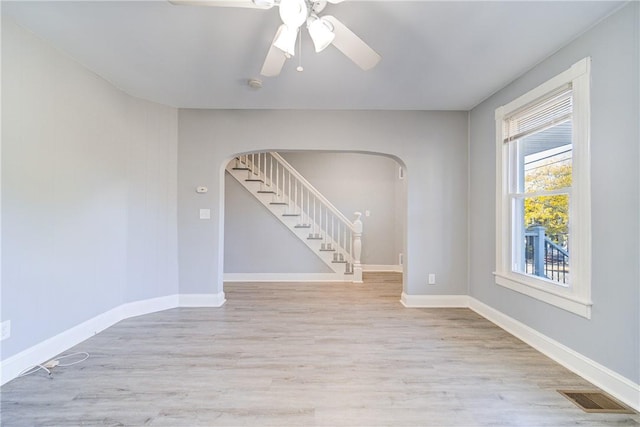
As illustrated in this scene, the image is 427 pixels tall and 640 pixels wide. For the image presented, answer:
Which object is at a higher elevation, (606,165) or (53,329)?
(606,165)

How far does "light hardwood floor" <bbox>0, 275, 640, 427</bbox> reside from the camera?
173 cm

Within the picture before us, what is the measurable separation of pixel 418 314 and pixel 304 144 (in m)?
2.52

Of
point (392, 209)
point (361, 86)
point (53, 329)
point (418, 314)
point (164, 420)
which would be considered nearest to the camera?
point (164, 420)

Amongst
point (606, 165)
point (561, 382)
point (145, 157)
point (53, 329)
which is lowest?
point (561, 382)

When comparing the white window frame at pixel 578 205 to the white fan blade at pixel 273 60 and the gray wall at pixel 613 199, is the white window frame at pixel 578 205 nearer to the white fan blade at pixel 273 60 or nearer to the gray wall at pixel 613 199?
the gray wall at pixel 613 199

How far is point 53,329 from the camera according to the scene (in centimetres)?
245

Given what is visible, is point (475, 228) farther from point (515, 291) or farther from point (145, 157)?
point (145, 157)

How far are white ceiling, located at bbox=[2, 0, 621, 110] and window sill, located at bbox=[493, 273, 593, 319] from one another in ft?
6.45

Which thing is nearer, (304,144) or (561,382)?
(561,382)

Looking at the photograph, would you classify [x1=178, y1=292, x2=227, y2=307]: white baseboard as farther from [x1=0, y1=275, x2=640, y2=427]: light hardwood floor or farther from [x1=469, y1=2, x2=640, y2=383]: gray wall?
[x1=469, y1=2, x2=640, y2=383]: gray wall

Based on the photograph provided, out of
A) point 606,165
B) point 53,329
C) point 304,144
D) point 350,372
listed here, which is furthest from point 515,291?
point 53,329

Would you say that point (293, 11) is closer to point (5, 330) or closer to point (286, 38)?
point (286, 38)

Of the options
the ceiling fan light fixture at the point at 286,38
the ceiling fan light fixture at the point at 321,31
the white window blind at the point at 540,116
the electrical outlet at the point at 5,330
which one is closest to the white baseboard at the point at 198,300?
the electrical outlet at the point at 5,330

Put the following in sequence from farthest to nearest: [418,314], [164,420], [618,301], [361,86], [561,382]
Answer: [418,314] < [361,86] < [561,382] < [618,301] < [164,420]
